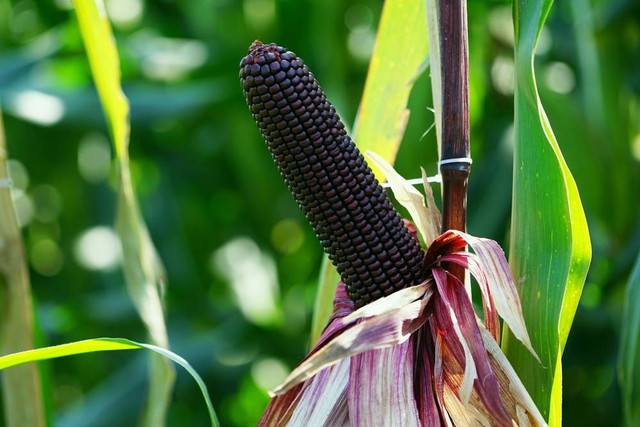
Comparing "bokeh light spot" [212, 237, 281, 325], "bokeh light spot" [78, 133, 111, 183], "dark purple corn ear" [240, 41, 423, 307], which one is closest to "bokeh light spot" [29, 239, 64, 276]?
"bokeh light spot" [78, 133, 111, 183]

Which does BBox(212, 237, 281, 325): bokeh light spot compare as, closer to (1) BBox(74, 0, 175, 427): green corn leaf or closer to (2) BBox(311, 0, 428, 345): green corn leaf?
(1) BBox(74, 0, 175, 427): green corn leaf

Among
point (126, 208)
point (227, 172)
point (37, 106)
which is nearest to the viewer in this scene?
point (126, 208)

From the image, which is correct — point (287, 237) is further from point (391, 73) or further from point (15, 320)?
point (391, 73)

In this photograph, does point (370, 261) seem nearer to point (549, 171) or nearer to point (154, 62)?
point (549, 171)

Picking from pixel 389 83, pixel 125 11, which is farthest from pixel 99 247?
pixel 389 83

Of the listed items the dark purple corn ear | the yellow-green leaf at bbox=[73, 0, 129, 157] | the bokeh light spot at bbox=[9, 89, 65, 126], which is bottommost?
the dark purple corn ear

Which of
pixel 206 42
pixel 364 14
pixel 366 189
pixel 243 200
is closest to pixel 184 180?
pixel 243 200

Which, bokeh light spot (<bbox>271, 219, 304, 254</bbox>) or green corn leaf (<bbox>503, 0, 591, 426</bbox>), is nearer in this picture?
green corn leaf (<bbox>503, 0, 591, 426</bbox>)
